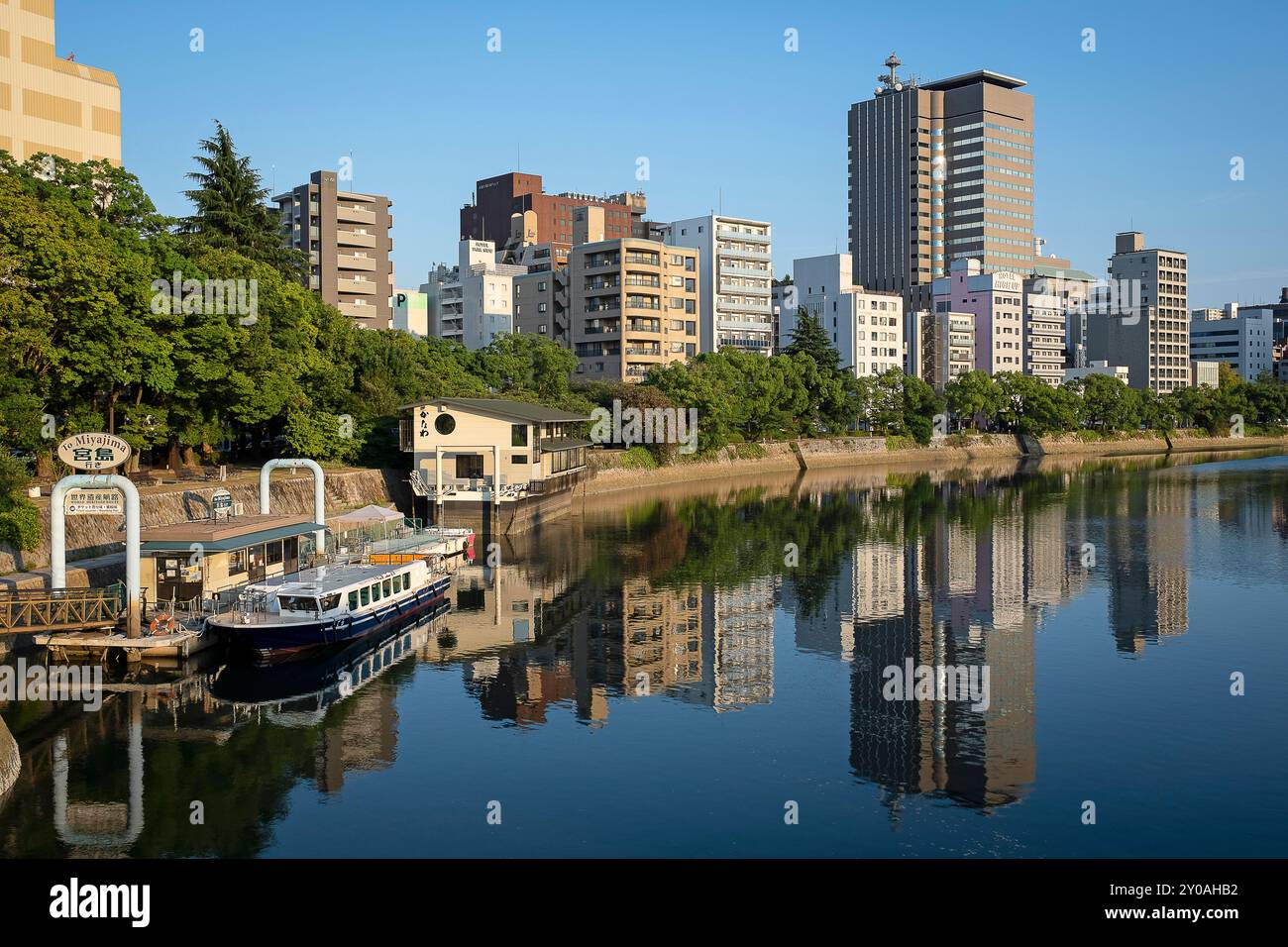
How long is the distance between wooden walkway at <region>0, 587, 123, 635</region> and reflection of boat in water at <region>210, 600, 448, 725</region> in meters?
4.06

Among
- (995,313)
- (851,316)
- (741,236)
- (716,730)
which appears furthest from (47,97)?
(995,313)

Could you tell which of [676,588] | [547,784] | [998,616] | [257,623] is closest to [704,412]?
[676,588]

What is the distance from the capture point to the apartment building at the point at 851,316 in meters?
174

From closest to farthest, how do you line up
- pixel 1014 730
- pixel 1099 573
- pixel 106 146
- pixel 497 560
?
pixel 1014 730 < pixel 1099 573 < pixel 497 560 < pixel 106 146

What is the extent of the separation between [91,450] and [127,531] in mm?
3134

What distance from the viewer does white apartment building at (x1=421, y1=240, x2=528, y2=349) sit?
151375 mm

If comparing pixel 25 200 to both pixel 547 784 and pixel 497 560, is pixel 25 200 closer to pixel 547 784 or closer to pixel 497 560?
pixel 497 560

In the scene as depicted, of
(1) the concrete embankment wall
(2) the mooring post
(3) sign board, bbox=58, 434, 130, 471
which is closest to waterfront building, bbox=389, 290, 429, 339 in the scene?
(1) the concrete embankment wall

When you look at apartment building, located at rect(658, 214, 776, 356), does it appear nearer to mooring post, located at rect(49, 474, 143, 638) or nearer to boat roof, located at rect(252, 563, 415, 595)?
boat roof, located at rect(252, 563, 415, 595)

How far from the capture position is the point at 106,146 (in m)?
63.5

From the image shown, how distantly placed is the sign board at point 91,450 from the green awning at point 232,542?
3.22 metres

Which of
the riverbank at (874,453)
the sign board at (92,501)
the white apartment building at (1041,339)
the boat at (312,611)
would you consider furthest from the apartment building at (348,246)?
the white apartment building at (1041,339)

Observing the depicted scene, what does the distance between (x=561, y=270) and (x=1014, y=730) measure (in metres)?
117
